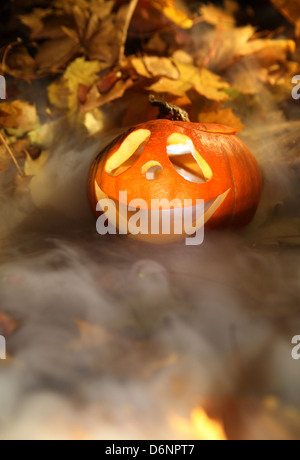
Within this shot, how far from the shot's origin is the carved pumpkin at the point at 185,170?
4.42 ft

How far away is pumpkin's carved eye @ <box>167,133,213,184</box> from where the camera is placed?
139 cm

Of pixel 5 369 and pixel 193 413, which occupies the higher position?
pixel 5 369

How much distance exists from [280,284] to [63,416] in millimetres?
756

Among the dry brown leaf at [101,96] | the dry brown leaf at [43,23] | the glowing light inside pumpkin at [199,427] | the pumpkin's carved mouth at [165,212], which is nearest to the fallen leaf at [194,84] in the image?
the dry brown leaf at [101,96]

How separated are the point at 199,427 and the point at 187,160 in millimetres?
1104

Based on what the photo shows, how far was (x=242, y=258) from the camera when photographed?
1.27 meters

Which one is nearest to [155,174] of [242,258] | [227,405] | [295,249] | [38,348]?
[242,258]

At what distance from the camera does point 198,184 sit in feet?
4.42

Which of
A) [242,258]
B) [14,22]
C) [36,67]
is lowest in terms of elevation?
[242,258]

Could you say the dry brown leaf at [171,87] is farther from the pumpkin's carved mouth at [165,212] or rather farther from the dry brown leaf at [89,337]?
the dry brown leaf at [89,337]

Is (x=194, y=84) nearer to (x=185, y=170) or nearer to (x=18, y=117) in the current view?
(x=185, y=170)

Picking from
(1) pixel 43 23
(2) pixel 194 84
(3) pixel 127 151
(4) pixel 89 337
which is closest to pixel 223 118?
(2) pixel 194 84
